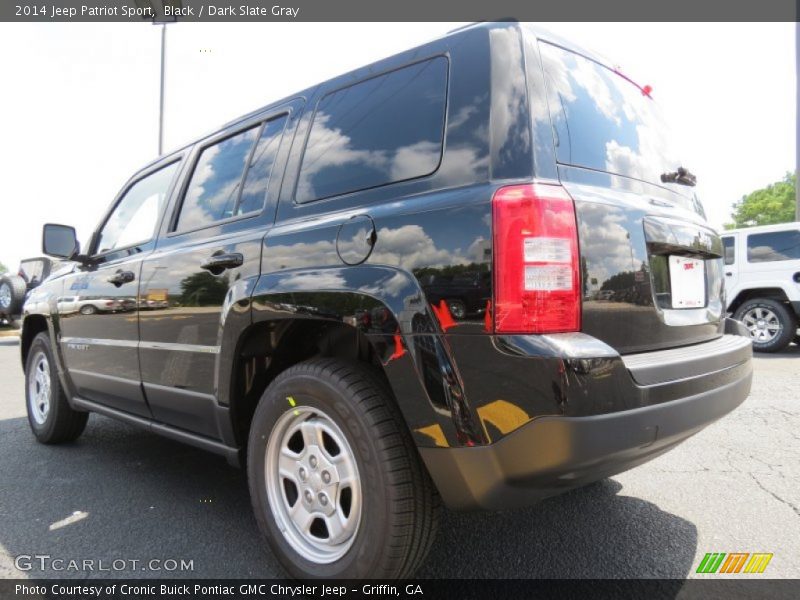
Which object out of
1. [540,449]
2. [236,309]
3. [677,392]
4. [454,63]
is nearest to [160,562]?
[236,309]

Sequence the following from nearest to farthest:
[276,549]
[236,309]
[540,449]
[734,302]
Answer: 1. [540,449]
2. [276,549]
3. [236,309]
4. [734,302]

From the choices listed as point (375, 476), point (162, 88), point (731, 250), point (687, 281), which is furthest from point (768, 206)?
point (375, 476)

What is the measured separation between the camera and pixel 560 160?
1743mm

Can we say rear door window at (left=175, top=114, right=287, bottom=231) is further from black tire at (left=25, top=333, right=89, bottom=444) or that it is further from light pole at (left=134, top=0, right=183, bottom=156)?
light pole at (left=134, top=0, right=183, bottom=156)

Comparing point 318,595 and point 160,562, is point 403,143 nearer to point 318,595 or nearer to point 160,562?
point 318,595

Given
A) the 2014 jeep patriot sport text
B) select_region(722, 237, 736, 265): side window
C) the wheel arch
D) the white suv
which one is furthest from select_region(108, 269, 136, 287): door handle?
select_region(722, 237, 736, 265): side window

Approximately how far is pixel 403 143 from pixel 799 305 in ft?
27.6

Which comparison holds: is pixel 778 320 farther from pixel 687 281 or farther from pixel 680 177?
pixel 687 281

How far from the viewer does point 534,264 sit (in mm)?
1545

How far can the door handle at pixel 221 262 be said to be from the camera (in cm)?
230

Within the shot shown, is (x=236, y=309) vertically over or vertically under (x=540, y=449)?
over

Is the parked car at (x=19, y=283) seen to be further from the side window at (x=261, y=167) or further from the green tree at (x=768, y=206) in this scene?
the green tree at (x=768, y=206)

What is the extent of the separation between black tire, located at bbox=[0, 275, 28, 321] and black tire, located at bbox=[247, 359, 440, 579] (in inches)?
518
